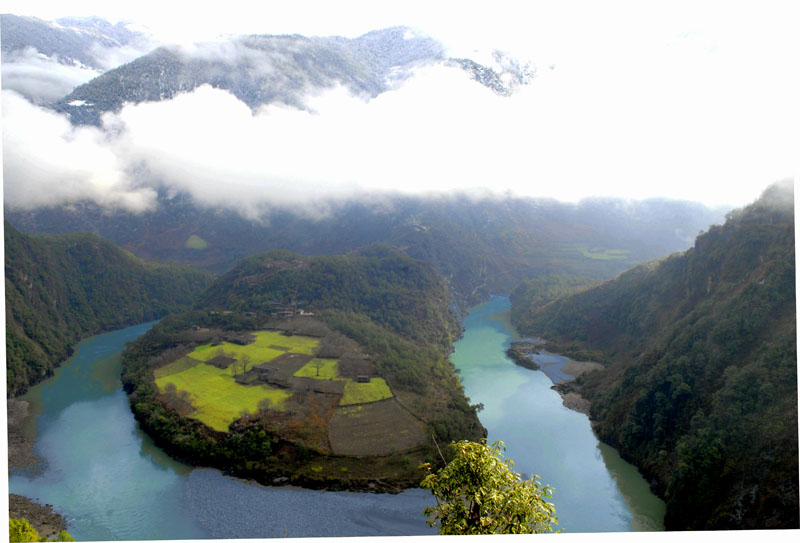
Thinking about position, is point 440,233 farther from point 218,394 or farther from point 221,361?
point 218,394

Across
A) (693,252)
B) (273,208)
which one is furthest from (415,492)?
(273,208)

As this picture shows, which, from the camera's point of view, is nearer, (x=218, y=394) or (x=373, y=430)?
(x=373, y=430)

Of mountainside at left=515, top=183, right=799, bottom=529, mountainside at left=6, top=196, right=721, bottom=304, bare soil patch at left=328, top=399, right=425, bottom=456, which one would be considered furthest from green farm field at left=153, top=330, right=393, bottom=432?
mountainside at left=6, top=196, right=721, bottom=304

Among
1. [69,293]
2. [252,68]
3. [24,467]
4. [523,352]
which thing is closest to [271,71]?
[252,68]

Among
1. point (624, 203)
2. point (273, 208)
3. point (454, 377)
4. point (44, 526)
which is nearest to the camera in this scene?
point (44, 526)

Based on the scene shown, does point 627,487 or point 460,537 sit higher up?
point 460,537

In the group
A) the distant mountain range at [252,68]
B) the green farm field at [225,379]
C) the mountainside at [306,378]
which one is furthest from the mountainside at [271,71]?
the green farm field at [225,379]

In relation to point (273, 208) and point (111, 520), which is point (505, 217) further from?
point (111, 520)
